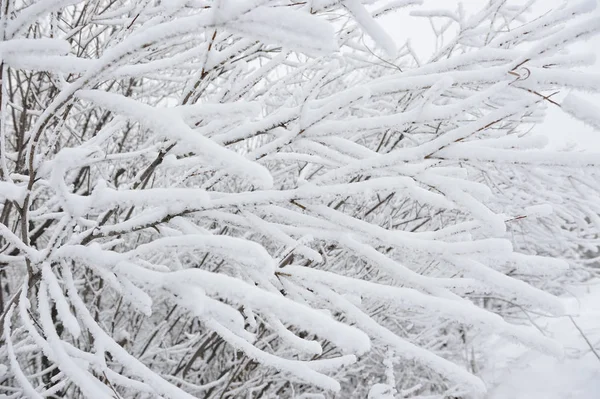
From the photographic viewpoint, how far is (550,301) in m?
0.89

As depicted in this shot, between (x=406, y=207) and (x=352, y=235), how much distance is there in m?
2.52

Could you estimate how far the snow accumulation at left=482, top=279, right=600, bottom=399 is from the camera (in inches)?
179

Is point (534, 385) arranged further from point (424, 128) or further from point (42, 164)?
point (42, 164)

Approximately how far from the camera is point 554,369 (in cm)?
492

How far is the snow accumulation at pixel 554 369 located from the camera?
14.9ft

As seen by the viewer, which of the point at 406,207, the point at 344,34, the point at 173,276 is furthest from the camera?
the point at 406,207

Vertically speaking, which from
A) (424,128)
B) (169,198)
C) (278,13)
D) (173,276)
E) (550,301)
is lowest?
(173,276)

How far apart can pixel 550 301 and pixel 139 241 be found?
3.76 meters

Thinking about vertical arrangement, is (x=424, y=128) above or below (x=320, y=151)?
above

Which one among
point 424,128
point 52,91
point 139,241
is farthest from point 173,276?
point 139,241

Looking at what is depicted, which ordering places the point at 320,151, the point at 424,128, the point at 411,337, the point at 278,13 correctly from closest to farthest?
the point at 278,13, the point at 320,151, the point at 424,128, the point at 411,337

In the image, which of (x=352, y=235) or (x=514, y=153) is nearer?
(x=514, y=153)

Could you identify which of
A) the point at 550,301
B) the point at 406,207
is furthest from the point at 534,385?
the point at 550,301

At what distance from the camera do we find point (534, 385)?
4.83 meters
